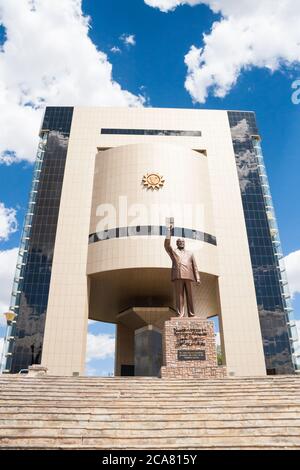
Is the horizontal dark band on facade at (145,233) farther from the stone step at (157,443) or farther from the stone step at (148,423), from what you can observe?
the stone step at (157,443)

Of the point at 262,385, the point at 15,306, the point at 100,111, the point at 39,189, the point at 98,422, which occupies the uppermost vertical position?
the point at 100,111

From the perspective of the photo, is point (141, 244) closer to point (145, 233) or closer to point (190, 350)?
point (145, 233)

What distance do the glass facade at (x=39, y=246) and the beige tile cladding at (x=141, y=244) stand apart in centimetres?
87

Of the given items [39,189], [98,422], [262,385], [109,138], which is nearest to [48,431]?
[98,422]

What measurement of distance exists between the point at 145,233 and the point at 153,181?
19.6 ft

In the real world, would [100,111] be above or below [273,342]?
above

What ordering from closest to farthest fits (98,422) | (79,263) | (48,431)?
(48,431) → (98,422) → (79,263)

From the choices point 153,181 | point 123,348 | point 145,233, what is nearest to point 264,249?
point 145,233

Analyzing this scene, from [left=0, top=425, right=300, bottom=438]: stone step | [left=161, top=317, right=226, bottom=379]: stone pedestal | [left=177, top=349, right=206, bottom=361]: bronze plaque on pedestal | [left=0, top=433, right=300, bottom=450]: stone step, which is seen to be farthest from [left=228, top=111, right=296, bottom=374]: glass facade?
[left=0, top=433, right=300, bottom=450]: stone step

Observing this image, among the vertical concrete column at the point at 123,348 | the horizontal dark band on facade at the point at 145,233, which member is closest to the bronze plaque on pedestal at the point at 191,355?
the horizontal dark band on facade at the point at 145,233

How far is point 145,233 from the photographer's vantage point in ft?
107

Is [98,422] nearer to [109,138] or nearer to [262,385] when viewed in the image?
[262,385]

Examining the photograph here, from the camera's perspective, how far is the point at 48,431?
746 centimetres
